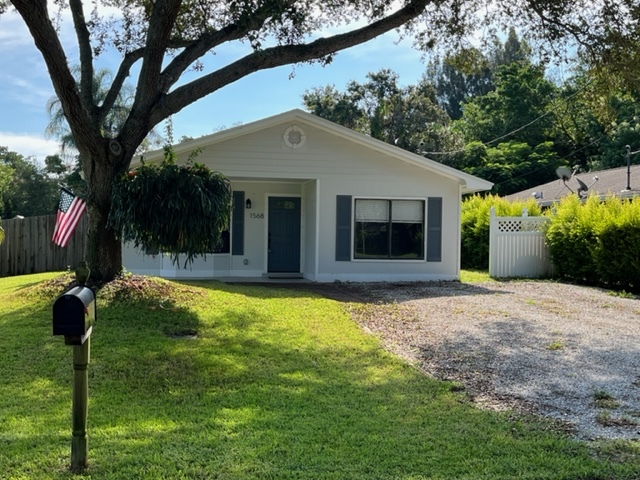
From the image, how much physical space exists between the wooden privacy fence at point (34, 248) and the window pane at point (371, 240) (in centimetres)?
797

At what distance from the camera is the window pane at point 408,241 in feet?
47.9

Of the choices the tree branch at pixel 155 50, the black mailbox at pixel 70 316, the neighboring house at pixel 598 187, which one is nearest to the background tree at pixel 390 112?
the neighboring house at pixel 598 187

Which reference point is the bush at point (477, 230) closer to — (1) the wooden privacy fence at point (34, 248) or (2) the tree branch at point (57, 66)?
(1) the wooden privacy fence at point (34, 248)

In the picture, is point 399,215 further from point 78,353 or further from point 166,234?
point 78,353

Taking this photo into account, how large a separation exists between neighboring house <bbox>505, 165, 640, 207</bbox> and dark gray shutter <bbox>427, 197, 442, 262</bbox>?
545 centimetres

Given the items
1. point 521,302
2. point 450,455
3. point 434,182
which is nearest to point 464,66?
point 434,182

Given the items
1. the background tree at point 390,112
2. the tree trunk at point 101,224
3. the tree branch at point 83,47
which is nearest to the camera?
the tree trunk at point 101,224

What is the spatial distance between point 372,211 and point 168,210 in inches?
281

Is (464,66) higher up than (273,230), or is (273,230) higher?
(464,66)

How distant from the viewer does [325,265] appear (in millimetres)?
14258

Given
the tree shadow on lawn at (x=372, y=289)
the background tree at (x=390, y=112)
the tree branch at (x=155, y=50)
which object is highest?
the background tree at (x=390, y=112)

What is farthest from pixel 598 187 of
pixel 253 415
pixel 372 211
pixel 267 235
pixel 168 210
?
pixel 253 415

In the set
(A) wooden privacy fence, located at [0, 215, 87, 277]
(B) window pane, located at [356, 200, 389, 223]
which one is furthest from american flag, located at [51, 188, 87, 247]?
(B) window pane, located at [356, 200, 389, 223]

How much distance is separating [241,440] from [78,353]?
1228 millimetres
